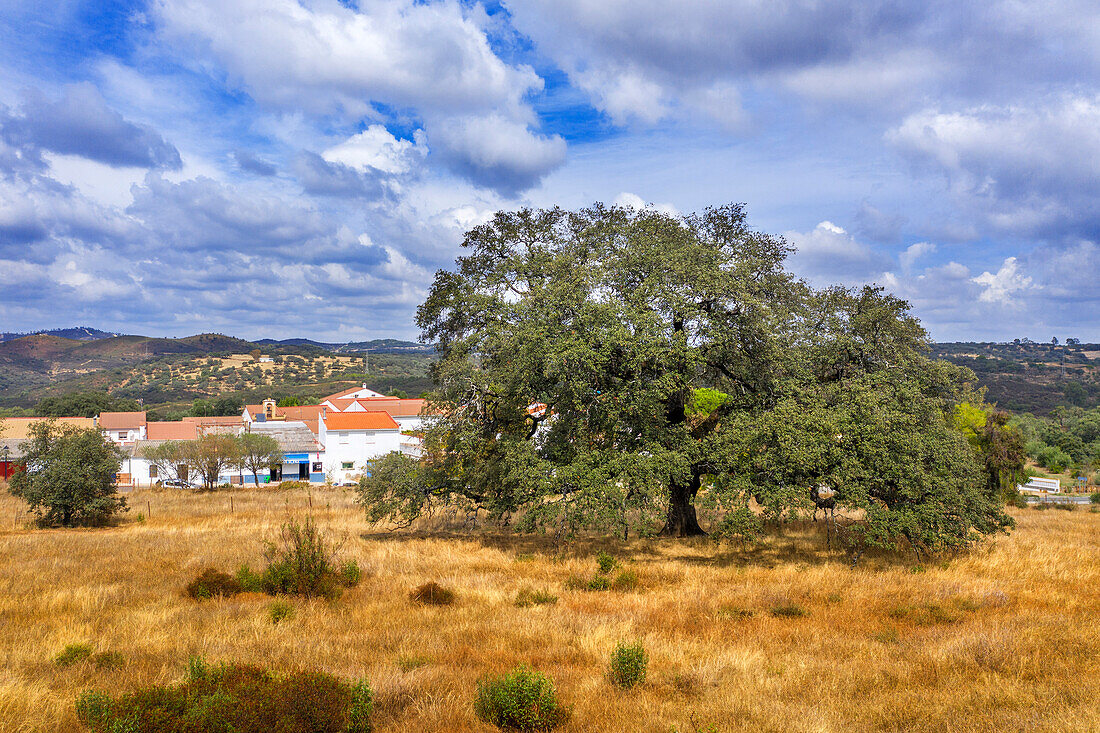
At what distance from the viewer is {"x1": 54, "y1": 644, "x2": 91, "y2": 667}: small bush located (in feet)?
29.8

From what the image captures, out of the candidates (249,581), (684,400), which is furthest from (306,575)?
(684,400)

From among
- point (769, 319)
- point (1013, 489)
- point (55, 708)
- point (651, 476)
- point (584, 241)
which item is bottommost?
point (1013, 489)

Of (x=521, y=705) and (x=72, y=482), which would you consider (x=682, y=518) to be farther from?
(x=72, y=482)

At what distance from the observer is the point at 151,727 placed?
6.37 meters

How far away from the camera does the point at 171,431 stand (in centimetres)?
6625

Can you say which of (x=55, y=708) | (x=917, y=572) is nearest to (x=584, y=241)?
(x=917, y=572)

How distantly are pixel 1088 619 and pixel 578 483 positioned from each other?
36.8 feet

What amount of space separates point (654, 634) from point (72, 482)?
2849 centimetres

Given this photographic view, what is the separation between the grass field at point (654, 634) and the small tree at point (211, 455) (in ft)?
101

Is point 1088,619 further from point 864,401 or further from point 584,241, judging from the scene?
point 584,241

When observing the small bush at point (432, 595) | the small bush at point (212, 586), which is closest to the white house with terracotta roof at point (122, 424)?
the small bush at point (212, 586)

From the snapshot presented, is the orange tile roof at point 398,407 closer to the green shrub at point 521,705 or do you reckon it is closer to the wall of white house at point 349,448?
the wall of white house at point 349,448

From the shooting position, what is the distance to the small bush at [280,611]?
39.0ft

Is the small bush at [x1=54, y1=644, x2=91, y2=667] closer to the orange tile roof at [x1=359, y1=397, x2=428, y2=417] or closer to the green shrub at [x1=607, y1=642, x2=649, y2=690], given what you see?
the green shrub at [x1=607, y1=642, x2=649, y2=690]
